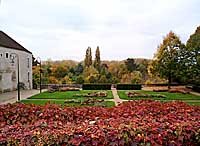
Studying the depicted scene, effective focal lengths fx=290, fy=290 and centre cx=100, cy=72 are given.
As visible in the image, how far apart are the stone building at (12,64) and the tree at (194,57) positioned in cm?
1945

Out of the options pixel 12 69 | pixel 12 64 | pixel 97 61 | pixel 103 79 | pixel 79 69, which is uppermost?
pixel 97 61

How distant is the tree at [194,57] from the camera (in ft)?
97.2

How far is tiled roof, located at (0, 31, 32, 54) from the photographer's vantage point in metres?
32.6

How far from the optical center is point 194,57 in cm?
3059

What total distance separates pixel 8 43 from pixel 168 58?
18.4m

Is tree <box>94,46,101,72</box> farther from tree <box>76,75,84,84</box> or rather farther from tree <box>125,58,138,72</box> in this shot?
tree <box>76,75,84,84</box>

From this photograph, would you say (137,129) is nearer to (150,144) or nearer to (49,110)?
(150,144)

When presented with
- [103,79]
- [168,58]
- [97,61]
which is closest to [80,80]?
[103,79]

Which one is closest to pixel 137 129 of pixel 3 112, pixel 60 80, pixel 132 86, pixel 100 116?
pixel 100 116

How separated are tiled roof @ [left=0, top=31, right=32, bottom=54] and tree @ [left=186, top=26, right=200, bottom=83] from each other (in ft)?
65.4

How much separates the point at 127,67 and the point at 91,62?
732 cm

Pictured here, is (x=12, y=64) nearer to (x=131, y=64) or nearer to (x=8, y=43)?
(x=8, y=43)

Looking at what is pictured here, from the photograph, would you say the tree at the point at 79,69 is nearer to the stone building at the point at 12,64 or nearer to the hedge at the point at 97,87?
the stone building at the point at 12,64

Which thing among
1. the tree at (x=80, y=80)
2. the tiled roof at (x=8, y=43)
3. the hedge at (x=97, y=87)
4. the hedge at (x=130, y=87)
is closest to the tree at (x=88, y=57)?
the tree at (x=80, y=80)
